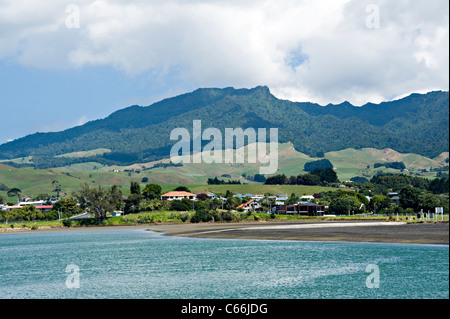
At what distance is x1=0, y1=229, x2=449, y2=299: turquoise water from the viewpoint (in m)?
39.2

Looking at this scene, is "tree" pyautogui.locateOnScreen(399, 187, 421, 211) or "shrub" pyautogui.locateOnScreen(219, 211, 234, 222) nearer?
"tree" pyautogui.locateOnScreen(399, 187, 421, 211)

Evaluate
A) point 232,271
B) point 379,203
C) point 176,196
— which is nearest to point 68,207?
point 176,196

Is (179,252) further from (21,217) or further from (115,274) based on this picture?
(21,217)

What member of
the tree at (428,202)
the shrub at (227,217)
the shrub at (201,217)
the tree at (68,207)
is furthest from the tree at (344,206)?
the tree at (68,207)

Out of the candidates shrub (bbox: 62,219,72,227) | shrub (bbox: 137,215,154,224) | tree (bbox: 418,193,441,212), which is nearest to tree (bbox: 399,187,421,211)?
tree (bbox: 418,193,441,212)

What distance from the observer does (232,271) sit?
4934 cm

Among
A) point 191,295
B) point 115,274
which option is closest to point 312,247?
point 115,274

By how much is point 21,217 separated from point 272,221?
66.4 metres

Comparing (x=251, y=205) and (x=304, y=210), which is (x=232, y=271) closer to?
(x=304, y=210)

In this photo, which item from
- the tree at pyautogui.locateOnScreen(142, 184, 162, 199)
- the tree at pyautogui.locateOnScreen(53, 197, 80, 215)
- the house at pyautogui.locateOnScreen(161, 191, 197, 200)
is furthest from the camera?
the house at pyautogui.locateOnScreen(161, 191, 197, 200)

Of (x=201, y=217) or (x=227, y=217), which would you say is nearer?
(x=201, y=217)

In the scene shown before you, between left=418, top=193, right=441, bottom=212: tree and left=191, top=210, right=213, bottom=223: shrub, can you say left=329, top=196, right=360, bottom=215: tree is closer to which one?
left=418, top=193, right=441, bottom=212: tree

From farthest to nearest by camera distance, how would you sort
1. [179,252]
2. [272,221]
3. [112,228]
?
[272,221] < [112,228] < [179,252]
